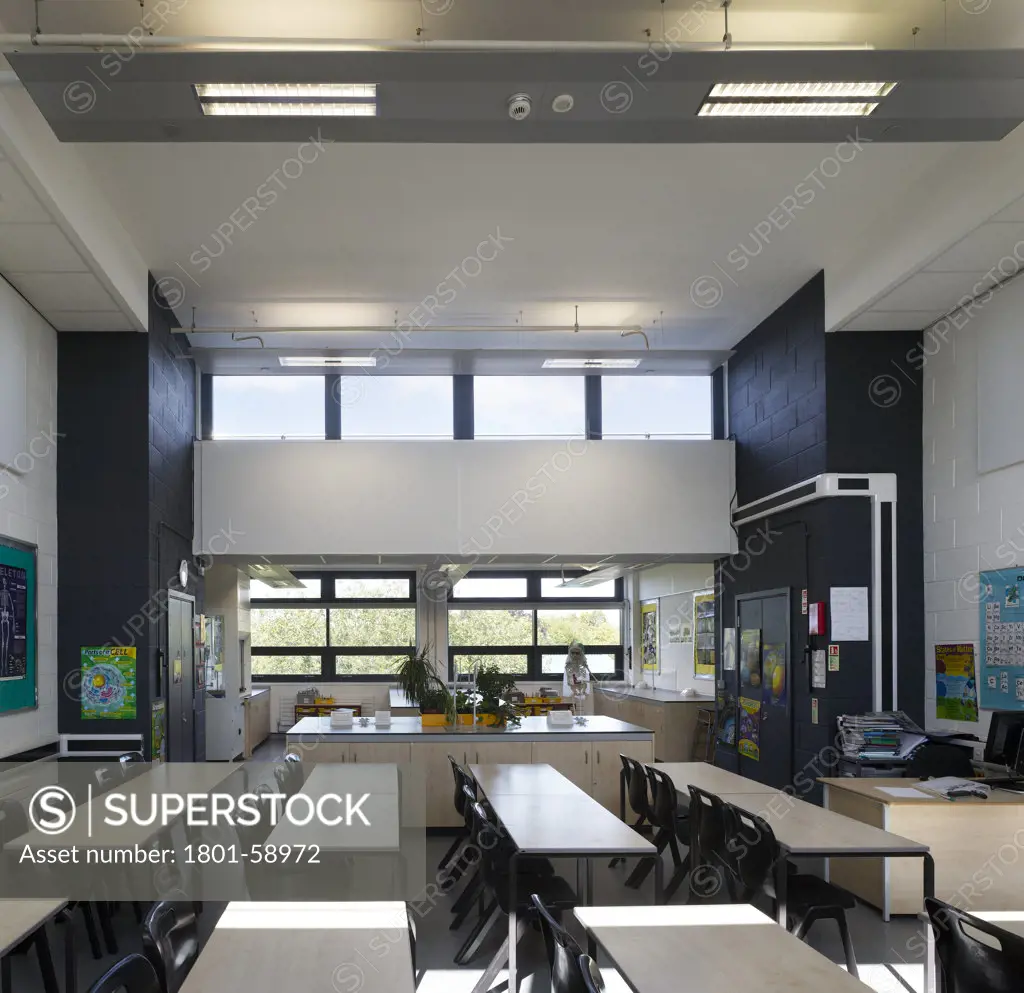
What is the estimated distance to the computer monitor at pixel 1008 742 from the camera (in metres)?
5.59

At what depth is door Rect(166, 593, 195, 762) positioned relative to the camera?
25.4 feet

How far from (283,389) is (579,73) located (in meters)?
5.96

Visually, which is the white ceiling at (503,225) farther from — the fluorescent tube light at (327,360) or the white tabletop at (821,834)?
the white tabletop at (821,834)

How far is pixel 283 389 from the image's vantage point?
9.70m

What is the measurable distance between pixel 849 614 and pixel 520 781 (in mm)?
2694

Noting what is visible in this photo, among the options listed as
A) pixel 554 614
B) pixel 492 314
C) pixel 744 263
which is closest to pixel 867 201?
pixel 744 263

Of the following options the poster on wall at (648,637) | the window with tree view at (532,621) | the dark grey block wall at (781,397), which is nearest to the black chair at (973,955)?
the dark grey block wall at (781,397)

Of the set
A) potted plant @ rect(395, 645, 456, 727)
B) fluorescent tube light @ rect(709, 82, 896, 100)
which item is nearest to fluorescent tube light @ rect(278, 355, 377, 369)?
potted plant @ rect(395, 645, 456, 727)

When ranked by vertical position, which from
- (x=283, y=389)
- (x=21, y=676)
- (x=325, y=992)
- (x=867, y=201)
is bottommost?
(x=325, y=992)

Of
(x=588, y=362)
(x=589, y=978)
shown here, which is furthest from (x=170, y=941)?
(x=588, y=362)

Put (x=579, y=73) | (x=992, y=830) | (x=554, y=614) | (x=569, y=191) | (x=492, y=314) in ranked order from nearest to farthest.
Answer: (x=579, y=73) < (x=992, y=830) < (x=569, y=191) < (x=492, y=314) < (x=554, y=614)

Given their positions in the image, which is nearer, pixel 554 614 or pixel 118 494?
pixel 118 494

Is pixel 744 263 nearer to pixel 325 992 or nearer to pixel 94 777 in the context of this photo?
pixel 94 777

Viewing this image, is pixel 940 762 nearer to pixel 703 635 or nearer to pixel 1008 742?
pixel 1008 742
